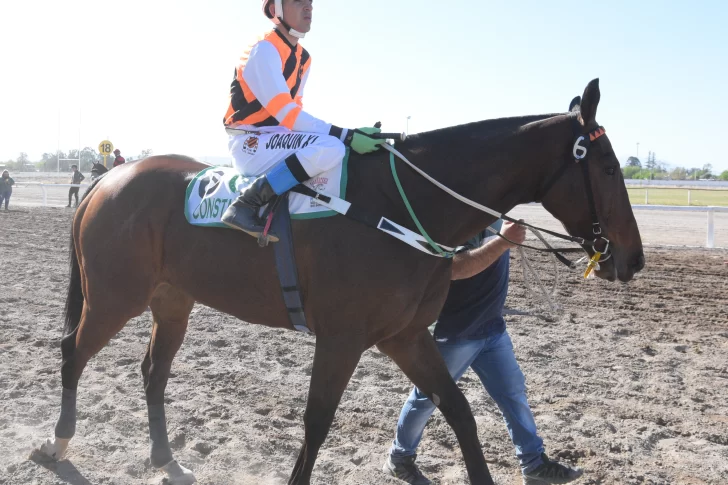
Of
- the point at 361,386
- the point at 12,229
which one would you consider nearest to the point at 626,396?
the point at 361,386

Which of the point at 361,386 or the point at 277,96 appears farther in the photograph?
the point at 361,386

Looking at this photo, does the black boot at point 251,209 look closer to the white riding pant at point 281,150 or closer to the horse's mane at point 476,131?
the white riding pant at point 281,150

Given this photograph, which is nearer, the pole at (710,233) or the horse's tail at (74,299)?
the horse's tail at (74,299)

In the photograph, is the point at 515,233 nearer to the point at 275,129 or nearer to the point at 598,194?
the point at 598,194

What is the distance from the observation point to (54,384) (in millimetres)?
5129

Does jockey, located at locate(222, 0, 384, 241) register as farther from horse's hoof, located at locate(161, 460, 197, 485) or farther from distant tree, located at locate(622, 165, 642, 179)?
distant tree, located at locate(622, 165, 642, 179)

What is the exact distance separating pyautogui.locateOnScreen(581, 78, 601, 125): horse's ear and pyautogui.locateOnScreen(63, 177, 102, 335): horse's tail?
123 inches

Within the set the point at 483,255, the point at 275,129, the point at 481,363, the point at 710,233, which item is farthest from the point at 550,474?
the point at 710,233

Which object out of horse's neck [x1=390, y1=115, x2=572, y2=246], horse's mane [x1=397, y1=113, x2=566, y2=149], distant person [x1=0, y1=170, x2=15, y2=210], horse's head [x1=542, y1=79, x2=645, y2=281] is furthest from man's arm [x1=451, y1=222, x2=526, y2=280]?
distant person [x1=0, y1=170, x2=15, y2=210]

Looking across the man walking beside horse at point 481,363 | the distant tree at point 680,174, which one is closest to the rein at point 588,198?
the man walking beside horse at point 481,363

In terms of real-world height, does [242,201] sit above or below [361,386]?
above

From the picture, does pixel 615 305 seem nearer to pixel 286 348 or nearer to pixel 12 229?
pixel 286 348

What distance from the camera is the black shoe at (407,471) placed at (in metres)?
3.74

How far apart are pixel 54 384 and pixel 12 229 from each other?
11.9 m
